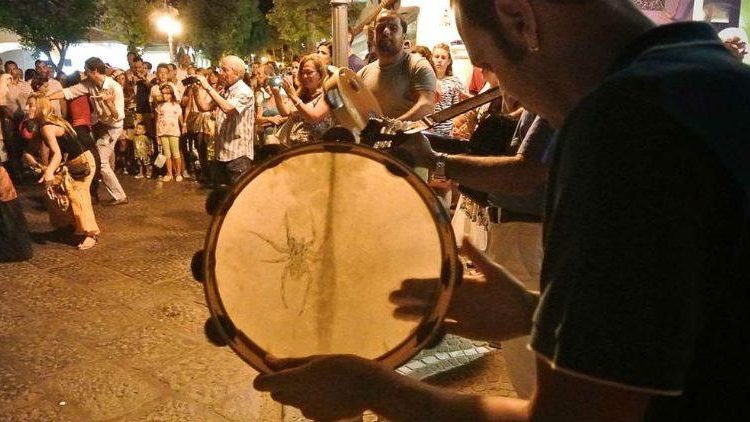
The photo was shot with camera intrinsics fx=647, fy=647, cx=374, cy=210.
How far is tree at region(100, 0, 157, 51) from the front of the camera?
28.1 metres

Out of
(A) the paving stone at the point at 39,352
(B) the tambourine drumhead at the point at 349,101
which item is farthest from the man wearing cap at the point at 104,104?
(B) the tambourine drumhead at the point at 349,101

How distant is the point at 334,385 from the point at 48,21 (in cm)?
2633

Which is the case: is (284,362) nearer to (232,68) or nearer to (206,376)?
(206,376)

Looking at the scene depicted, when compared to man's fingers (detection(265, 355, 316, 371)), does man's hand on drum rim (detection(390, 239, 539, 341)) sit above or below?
above

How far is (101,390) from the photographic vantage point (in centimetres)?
385

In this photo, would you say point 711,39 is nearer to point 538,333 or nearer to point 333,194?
point 538,333

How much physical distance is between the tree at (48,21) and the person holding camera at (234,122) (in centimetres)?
1799

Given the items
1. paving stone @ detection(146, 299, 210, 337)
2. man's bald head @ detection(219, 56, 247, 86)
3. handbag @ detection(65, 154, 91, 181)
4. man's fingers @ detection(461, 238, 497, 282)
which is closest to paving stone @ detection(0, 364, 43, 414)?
paving stone @ detection(146, 299, 210, 337)

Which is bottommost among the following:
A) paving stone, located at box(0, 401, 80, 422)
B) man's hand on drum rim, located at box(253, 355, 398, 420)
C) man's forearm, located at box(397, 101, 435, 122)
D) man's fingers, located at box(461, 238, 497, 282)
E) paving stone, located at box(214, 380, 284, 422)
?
paving stone, located at box(214, 380, 284, 422)

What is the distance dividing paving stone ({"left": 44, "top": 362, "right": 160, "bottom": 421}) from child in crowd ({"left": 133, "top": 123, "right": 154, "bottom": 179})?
27.5 ft

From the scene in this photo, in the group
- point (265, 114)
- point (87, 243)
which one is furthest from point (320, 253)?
point (265, 114)

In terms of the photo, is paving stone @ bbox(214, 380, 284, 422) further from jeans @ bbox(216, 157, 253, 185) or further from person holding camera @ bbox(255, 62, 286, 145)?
person holding camera @ bbox(255, 62, 286, 145)

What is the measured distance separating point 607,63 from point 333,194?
81 centimetres

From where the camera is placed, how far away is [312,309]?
1653 millimetres
